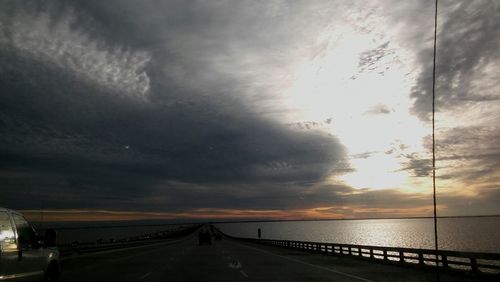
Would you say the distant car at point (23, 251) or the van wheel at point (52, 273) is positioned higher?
the distant car at point (23, 251)

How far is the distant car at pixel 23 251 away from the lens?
903 cm

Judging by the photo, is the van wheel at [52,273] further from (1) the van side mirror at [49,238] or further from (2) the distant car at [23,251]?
(1) the van side mirror at [49,238]

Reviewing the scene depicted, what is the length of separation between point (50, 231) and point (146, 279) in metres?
6.39

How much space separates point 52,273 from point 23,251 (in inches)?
95.2

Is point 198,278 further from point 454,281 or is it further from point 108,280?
point 454,281

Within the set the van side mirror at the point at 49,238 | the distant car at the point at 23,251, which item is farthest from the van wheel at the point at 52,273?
the van side mirror at the point at 49,238

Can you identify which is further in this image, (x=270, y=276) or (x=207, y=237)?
(x=207, y=237)

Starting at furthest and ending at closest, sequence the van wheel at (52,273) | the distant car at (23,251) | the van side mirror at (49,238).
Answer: the van wheel at (52,273), the van side mirror at (49,238), the distant car at (23,251)

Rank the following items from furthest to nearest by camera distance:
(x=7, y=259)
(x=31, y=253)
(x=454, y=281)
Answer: (x=454, y=281)
(x=31, y=253)
(x=7, y=259)

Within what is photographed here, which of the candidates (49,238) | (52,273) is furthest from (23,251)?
(52,273)

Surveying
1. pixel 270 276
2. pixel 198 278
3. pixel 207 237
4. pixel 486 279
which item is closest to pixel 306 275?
pixel 270 276

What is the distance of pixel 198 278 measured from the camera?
669 inches

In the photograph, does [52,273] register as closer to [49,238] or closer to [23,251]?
[49,238]

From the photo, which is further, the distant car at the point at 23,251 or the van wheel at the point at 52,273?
the van wheel at the point at 52,273
